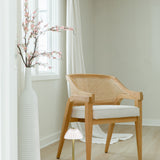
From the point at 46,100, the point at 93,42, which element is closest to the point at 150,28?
the point at 93,42

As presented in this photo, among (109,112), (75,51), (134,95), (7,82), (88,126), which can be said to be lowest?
(88,126)

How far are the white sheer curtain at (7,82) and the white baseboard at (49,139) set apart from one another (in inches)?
78.9

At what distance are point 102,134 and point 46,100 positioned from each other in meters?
0.95

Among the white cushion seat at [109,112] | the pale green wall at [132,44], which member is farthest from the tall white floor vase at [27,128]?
the pale green wall at [132,44]

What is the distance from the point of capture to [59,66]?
3.99m

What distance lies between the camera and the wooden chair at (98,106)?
2.73 metres

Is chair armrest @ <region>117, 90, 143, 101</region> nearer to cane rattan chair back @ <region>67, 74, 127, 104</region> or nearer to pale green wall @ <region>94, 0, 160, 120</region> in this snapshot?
cane rattan chair back @ <region>67, 74, 127, 104</region>

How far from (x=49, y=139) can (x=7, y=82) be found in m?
2.28

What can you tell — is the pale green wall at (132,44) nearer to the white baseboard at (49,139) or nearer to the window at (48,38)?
the window at (48,38)

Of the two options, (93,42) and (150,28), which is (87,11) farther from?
(150,28)

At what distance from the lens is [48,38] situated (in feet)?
12.8

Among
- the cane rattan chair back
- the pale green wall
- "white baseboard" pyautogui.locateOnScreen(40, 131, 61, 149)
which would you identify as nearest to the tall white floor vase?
the cane rattan chair back

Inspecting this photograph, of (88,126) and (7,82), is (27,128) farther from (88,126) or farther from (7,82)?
(7,82)

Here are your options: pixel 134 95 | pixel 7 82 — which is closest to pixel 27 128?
pixel 7 82
